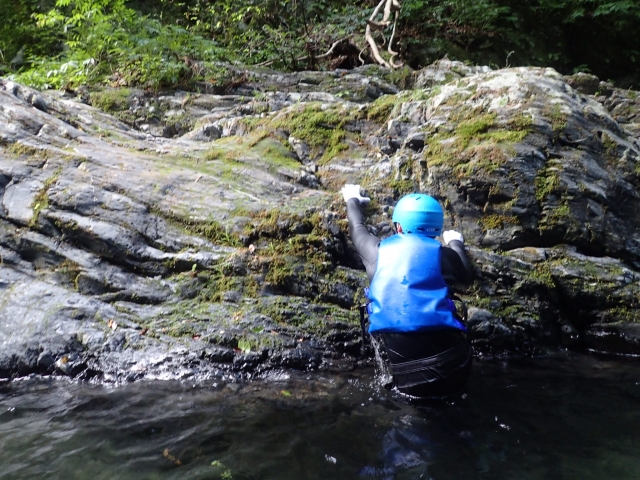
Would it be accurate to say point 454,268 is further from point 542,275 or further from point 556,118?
point 556,118

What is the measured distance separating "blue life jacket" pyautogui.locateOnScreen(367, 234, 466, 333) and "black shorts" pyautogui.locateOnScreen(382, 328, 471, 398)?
0.39 feet

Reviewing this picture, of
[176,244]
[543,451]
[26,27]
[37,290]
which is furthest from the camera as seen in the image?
[26,27]

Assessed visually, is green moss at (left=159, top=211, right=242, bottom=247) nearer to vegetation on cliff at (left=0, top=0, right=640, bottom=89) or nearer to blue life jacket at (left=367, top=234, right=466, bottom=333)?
blue life jacket at (left=367, top=234, right=466, bottom=333)

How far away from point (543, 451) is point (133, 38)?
10.0 m

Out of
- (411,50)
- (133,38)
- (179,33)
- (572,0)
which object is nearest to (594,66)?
(572,0)

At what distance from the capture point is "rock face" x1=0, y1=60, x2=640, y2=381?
4883 millimetres

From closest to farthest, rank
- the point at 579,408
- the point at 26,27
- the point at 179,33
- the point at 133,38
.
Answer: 1. the point at 579,408
2. the point at 133,38
3. the point at 179,33
4. the point at 26,27

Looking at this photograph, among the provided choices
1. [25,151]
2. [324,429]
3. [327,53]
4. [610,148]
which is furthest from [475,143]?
[327,53]

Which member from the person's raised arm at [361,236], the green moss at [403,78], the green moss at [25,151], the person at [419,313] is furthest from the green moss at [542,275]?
the green moss at [25,151]

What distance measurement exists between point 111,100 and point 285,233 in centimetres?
533

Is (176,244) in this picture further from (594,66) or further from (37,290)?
(594,66)

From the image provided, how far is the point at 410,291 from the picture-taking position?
3953 mm

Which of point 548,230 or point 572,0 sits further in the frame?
point 572,0

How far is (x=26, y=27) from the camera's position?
1131cm
